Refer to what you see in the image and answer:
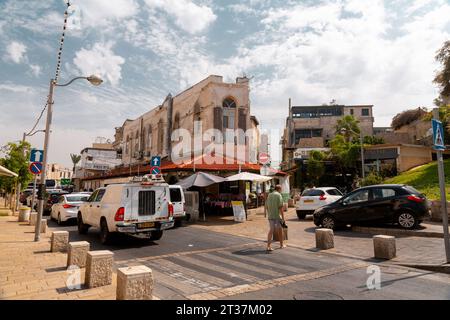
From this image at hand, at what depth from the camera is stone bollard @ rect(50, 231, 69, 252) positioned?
862 cm

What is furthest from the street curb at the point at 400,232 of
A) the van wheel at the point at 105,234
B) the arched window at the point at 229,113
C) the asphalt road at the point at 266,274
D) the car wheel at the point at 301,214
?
the arched window at the point at 229,113

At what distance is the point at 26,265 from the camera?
6.99 metres

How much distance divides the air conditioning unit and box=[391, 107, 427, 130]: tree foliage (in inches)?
1878

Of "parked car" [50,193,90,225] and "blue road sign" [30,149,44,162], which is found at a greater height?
"blue road sign" [30,149,44,162]

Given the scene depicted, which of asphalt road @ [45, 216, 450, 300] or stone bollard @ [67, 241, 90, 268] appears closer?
asphalt road @ [45, 216, 450, 300]

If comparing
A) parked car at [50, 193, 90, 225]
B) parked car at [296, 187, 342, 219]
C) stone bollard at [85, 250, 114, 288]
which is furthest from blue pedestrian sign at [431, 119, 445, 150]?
parked car at [50, 193, 90, 225]

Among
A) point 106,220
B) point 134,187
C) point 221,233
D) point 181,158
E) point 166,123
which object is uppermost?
point 166,123

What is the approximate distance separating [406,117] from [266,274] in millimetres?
57345

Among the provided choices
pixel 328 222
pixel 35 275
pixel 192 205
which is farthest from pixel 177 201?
pixel 35 275

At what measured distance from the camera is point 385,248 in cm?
768

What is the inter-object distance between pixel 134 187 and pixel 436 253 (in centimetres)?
895

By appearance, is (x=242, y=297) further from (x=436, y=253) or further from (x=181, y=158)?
(x=181, y=158)

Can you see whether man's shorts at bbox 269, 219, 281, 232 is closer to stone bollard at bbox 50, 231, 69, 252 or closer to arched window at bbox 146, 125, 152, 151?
stone bollard at bbox 50, 231, 69, 252
